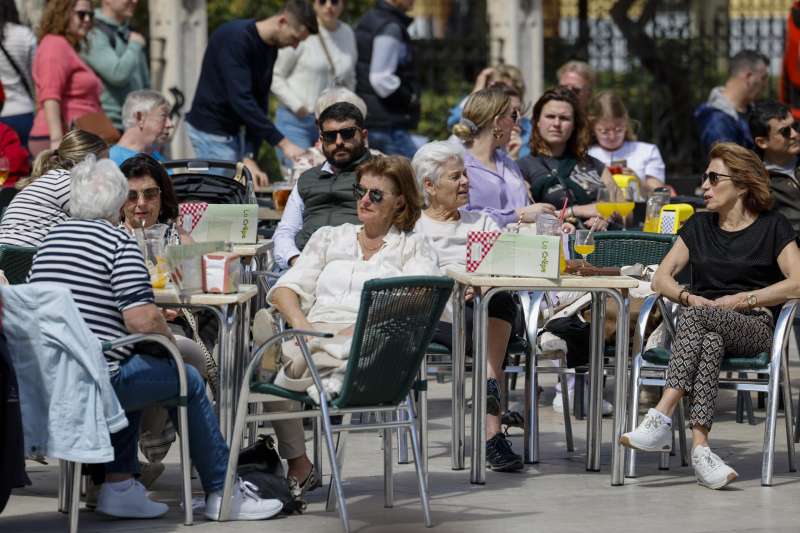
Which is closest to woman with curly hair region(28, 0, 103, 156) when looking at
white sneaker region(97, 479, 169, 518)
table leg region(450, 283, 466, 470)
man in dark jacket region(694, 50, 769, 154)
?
man in dark jacket region(694, 50, 769, 154)

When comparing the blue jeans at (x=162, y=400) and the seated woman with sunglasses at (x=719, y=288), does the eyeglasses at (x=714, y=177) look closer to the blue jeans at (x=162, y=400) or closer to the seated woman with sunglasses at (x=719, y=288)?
the seated woman with sunglasses at (x=719, y=288)

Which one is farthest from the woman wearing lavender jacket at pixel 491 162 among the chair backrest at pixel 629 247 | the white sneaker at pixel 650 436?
the white sneaker at pixel 650 436

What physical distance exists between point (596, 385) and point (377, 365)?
5.27 ft

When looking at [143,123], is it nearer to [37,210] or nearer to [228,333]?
[37,210]

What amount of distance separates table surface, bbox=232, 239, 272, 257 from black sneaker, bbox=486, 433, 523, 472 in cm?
150

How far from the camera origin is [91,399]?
6355 mm

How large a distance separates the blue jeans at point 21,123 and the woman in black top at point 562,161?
3703 millimetres

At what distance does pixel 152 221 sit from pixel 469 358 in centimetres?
154

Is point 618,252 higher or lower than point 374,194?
lower

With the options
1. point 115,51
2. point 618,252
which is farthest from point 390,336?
point 115,51

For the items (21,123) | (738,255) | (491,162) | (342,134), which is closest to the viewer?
(738,255)

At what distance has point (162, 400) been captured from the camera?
6.63m

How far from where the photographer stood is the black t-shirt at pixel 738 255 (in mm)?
7945

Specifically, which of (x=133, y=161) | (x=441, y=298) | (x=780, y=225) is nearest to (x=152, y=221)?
(x=133, y=161)
